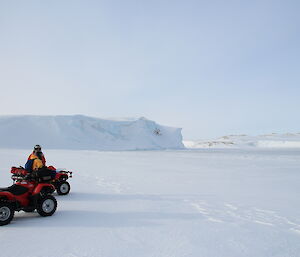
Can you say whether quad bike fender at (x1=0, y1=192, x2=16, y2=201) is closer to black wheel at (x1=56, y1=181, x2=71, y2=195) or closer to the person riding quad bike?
the person riding quad bike

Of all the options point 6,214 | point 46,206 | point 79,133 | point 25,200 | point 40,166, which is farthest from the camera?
point 79,133

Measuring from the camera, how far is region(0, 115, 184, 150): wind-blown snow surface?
40.2 metres

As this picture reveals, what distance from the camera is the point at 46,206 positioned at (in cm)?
476

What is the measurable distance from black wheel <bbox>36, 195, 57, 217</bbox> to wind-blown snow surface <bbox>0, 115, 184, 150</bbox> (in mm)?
35663

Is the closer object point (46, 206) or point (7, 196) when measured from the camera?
point (7, 196)

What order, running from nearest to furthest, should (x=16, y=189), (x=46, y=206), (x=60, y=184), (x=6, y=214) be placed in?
1. (x=6, y=214)
2. (x=16, y=189)
3. (x=46, y=206)
4. (x=60, y=184)

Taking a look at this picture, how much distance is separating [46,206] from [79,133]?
40.8 meters

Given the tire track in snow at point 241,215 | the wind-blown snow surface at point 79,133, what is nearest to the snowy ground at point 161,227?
the tire track in snow at point 241,215

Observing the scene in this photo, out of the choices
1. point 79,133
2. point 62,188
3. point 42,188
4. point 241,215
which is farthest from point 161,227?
point 79,133

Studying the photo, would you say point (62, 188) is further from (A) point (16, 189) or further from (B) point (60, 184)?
(A) point (16, 189)

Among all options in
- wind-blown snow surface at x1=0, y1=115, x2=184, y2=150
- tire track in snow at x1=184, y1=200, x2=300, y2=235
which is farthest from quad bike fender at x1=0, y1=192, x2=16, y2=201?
wind-blown snow surface at x1=0, y1=115, x2=184, y2=150

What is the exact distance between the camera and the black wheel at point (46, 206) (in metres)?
4.66

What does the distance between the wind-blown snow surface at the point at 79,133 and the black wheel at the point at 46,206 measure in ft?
117

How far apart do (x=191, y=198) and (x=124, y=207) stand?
1743mm
